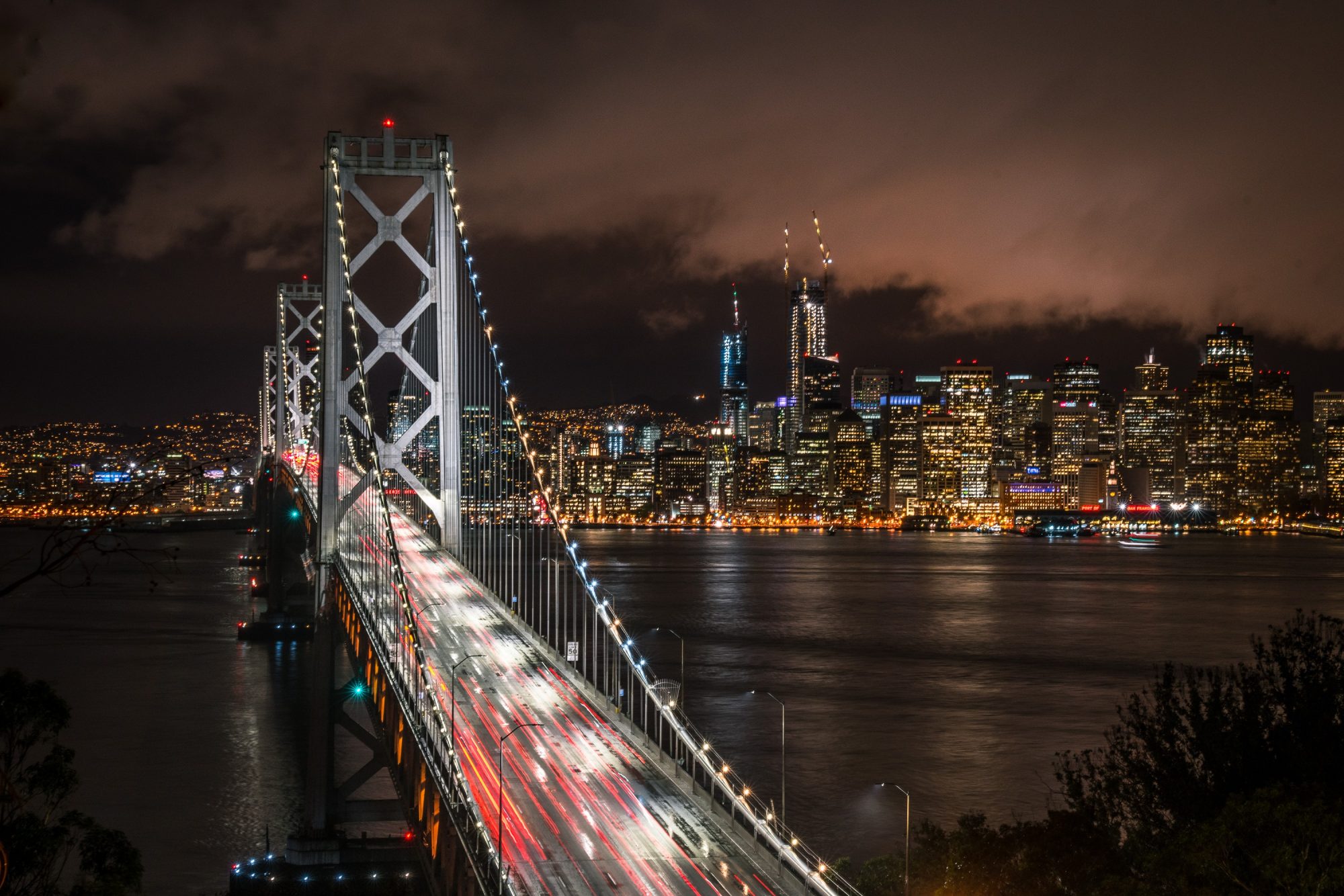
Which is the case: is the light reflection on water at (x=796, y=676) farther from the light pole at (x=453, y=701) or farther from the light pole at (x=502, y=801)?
the light pole at (x=502, y=801)

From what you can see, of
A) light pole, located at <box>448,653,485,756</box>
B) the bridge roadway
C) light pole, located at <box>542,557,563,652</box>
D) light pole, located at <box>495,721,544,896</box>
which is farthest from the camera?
light pole, located at <box>542,557,563,652</box>

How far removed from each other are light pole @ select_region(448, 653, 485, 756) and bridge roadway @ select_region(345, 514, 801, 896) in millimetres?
102

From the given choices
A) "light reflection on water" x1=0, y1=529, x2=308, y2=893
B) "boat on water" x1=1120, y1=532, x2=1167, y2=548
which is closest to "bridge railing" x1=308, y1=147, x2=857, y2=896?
"light reflection on water" x1=0, y1=529, x2=308, y2=893

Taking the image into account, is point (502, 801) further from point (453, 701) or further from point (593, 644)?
point (593, 644)

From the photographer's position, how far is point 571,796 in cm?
1477

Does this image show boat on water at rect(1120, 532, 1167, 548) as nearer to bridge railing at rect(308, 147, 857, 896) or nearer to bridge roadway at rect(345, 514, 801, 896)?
bridge railing at rect(308, 147, 857, 896)

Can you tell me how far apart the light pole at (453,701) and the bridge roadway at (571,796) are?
102 mm

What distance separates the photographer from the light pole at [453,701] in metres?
14.4

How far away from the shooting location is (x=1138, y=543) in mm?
154125

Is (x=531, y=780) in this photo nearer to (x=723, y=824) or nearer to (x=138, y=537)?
(x=723, y=824)

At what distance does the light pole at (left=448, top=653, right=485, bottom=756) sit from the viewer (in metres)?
14.4

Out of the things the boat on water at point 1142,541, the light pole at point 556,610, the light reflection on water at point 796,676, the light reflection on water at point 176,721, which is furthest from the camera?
the boat on water at point 1142,541

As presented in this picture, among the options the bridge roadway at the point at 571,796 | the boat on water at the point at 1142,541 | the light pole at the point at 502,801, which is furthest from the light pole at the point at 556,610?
the boat on water at the point at 1142,541

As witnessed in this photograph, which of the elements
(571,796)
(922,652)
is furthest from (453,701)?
(922,652)
